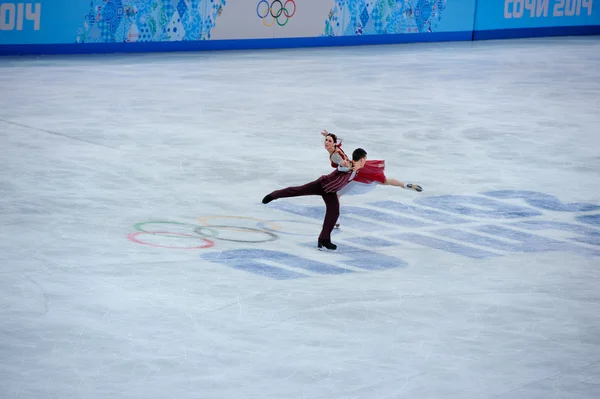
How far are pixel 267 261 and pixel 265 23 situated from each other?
16559 mm

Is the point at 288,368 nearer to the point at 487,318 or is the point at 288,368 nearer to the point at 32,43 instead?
the point at 487,318

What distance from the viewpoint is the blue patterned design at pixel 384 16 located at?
2633 cm

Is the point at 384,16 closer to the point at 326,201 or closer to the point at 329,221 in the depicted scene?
the point at 326,201

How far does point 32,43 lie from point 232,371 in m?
16.2

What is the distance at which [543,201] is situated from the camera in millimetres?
11812

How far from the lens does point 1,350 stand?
22.1 feet

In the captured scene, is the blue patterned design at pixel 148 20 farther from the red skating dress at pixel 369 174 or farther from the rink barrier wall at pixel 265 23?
the red skating dress at pixel 369 174

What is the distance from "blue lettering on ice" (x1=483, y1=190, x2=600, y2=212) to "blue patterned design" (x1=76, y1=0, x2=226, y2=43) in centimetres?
1196

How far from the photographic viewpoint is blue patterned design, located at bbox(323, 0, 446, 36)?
26.3 meters

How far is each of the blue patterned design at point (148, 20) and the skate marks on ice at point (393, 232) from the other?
39.1ft

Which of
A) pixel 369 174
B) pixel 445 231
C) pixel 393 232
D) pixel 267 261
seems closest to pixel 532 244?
pixel 445 231

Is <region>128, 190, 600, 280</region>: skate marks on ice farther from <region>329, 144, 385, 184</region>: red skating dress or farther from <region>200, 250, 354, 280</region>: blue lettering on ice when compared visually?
<region>329, 144, 385, 184</region>: red skating dress

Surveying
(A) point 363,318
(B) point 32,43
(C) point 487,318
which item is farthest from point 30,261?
(B) point 32,43

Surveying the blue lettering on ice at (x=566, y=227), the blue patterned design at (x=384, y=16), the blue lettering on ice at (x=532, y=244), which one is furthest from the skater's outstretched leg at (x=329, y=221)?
the blue patterned design at (x=384, y=16)
